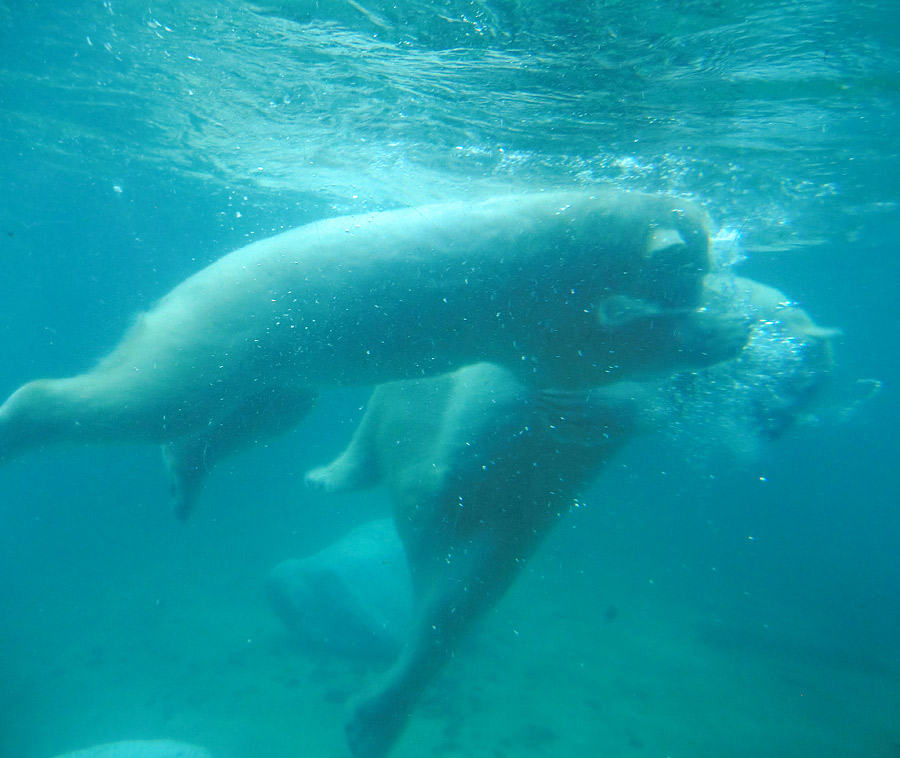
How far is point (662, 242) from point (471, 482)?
1.90 metres

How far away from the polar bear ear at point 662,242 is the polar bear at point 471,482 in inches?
21.0

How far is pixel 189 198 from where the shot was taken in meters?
17.9

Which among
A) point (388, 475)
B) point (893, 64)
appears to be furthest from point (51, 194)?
point (893, 64)

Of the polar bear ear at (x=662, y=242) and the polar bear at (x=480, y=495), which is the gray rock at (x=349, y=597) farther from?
the polar bear ear at (x=662, y=242)

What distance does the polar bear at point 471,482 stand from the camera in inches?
140

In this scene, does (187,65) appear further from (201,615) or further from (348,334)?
(201,615)

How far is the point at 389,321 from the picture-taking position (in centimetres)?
285

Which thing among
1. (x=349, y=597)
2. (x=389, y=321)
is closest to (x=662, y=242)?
(x=389, y=321)

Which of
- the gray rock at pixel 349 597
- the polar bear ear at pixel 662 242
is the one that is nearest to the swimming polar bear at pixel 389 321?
the polar bear ear at pixel 662 242

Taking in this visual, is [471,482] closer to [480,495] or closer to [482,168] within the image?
[480,495]

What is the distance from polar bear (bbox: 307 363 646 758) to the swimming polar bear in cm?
33

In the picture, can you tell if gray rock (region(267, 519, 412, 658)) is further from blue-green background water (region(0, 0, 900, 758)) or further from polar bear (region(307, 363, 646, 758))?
polar bear (region(307, 363, 646, 758))

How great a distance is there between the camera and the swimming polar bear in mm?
2805

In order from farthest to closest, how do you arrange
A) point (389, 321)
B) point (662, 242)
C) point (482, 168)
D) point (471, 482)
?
1. point (482, 168)
2. point (471, 482)
3. point (662, 242)
4. point (389, 321)
